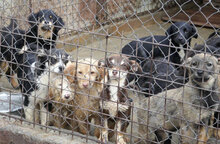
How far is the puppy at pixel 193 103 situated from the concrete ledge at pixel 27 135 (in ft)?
2.52

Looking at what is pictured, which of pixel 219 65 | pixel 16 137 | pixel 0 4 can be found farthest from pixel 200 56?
pixel 0 4

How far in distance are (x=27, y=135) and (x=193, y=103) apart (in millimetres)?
1699

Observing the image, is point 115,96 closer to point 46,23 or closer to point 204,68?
point 204,68

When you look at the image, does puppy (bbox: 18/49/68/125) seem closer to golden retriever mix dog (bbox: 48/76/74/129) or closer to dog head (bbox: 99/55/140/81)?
golden retriever mix dog (bbox: 48/76/74/129)

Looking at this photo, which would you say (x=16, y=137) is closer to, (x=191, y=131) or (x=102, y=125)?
(x=102, y=125)

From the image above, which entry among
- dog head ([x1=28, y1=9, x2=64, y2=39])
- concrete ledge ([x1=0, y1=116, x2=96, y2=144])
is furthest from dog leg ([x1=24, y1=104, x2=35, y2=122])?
dog head ([x1=28, y1=9, x2=64, y2=39])

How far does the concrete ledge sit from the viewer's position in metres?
4.06

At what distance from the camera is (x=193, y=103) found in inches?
150

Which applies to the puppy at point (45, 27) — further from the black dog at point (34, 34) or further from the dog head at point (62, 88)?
the dog head at point (62, 88)

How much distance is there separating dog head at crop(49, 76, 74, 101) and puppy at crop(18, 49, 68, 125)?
75mm

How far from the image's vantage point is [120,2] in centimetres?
838

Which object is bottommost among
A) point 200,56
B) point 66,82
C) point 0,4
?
point 66,82

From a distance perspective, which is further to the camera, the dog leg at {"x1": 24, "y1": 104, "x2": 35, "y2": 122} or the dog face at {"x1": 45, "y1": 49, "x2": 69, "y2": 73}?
the dog leg at {"x1": 24, "y1": 104, "x2": 35, "y2": 122}

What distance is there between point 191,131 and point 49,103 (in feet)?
5.24
